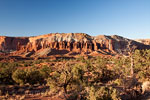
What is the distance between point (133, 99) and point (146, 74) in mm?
6947

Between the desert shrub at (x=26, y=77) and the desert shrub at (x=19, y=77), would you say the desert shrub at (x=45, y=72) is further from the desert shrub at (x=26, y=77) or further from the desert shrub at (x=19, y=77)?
the desert shrub at (x=19, y=77)

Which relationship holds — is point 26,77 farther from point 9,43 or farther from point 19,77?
point 9,43

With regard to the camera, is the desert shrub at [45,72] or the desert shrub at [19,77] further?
the desert shrub at [45,72]

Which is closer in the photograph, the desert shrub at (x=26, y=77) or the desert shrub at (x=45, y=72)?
the desert shrub at (x=26, y=77)

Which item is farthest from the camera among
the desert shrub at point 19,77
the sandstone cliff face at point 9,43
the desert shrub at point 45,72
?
the sandstone cliff face at point 9,43

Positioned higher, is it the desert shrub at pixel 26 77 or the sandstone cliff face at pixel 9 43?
the sandstone cliff face at pixel 9 43

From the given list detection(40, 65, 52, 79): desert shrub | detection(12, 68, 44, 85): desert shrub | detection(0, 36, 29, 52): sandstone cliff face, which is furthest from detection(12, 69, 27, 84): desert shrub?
detection(0, 36, 29, 52): sandstone cliff face

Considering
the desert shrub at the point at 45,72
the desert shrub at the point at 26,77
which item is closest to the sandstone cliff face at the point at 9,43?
the desert shrub at the point at 45,72

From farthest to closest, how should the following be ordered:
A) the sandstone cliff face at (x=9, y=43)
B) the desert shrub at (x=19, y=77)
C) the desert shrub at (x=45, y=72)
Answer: the sandstone cliff face at (x=9, y=43), the desert shrub at (x=45, y=72), the desert shrub at (x=19, y=77)

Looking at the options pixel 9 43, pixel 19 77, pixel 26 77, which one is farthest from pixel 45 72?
pixel 9 43

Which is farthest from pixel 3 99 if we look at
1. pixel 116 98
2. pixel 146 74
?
pixel 146 74

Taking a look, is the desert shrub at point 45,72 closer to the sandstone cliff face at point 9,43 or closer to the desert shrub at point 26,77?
the desert shrub at point 26,77

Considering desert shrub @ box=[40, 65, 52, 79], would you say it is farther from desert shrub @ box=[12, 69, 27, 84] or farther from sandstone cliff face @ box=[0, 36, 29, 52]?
sandstone cliff face @ box=[0, 36, 29, 52]

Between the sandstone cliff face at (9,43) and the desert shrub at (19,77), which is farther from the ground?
the sandstone cliff face at (9,43)
